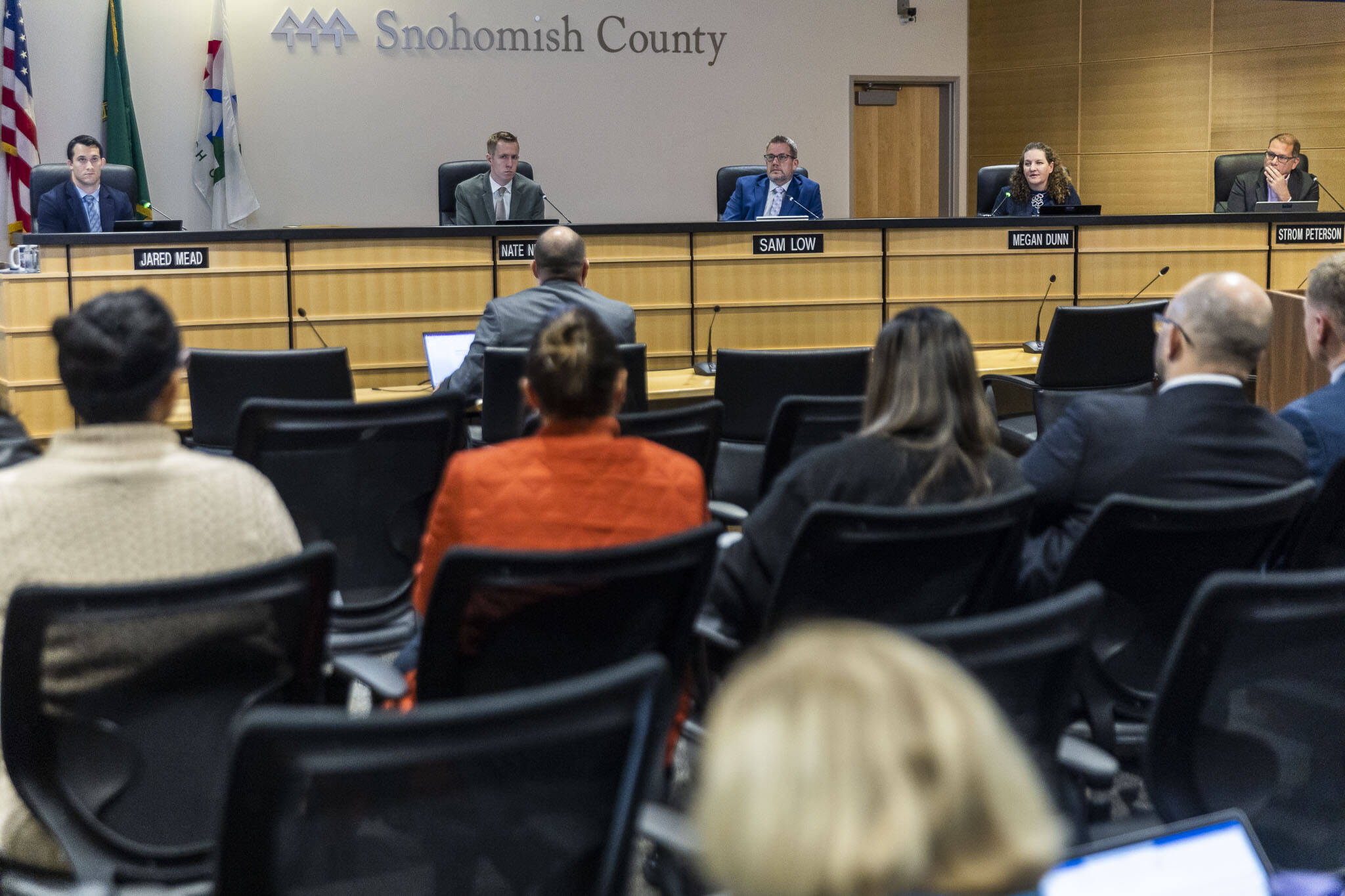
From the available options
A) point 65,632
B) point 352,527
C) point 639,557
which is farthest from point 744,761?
point 352,527

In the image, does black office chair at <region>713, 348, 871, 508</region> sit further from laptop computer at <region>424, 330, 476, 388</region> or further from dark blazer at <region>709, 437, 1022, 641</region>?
dark blazer at <region>709, 437, 1022, 641</region>

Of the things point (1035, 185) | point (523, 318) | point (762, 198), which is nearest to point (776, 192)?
point (762, 198)

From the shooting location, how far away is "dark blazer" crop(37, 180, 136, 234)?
21.5 feet

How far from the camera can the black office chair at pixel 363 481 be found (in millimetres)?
2615

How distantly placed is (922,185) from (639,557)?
31.3ft

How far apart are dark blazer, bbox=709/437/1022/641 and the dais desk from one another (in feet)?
10.4

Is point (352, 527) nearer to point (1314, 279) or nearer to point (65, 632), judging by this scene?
point (65, 632)

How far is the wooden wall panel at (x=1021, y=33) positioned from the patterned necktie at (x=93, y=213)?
7072mm

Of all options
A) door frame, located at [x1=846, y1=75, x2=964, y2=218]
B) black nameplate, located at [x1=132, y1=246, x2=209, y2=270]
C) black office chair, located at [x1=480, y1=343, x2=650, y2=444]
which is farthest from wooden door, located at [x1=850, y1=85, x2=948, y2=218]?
black office chair, located at [x1=480, y1=343, x2=650, y2=444]

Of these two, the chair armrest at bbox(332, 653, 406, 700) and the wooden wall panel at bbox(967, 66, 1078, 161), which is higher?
the wooden wall panel at bbox(967, 66, 1078, 161)

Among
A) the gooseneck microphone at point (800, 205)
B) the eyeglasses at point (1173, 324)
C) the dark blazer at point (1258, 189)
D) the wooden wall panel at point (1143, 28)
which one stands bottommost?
the eyeglasses at point (1173, 324)

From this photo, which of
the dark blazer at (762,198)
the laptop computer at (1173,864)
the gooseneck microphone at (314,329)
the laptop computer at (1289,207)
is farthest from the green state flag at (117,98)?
the laptop computer at (1173,864)

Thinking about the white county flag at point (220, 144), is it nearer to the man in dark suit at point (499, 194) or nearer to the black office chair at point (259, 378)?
the man in dark suit at point (499, 194)

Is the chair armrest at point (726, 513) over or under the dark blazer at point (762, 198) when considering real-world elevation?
under
